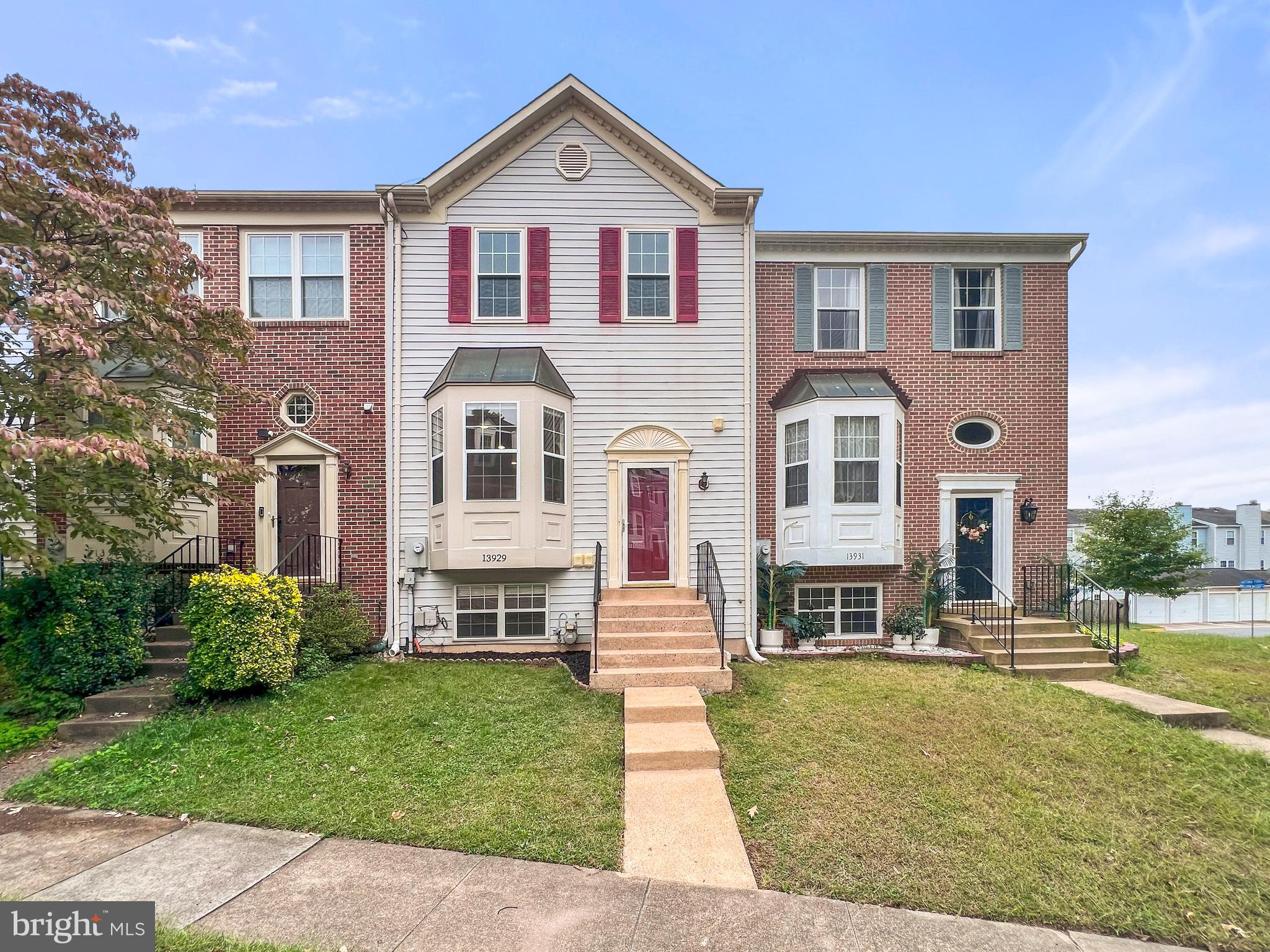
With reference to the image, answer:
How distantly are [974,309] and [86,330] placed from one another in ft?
40.7

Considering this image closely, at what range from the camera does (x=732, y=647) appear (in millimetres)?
8828

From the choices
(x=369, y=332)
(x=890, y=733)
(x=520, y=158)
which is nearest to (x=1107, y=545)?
(x=890, y=733)

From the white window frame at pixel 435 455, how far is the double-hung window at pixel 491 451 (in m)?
0.14

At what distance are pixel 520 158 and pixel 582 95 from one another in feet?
4.39

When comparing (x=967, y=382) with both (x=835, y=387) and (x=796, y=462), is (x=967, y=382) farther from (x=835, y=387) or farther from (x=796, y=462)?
(x=796, y=462)

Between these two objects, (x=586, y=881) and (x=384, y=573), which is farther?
(x=384, y=573)

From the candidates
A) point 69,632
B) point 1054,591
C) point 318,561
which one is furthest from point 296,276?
point 1054,591

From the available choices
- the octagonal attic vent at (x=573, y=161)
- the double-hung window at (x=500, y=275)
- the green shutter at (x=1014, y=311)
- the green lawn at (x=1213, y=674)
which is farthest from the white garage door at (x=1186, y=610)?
the double-hung window at (x=500, y=275)

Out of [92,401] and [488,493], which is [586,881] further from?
[92,401]

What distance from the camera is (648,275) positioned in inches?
360

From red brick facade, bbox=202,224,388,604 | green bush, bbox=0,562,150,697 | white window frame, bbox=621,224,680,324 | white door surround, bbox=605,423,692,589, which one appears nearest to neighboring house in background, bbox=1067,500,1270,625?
white door surround, bbox=605,423,692,589

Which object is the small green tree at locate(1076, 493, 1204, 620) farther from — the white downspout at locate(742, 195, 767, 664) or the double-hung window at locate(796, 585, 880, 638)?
the white downspout at locate(742, 195, 767, 664)

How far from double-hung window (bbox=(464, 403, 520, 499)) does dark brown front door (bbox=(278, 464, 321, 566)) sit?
274cm

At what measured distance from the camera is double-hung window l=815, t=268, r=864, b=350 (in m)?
10.1
